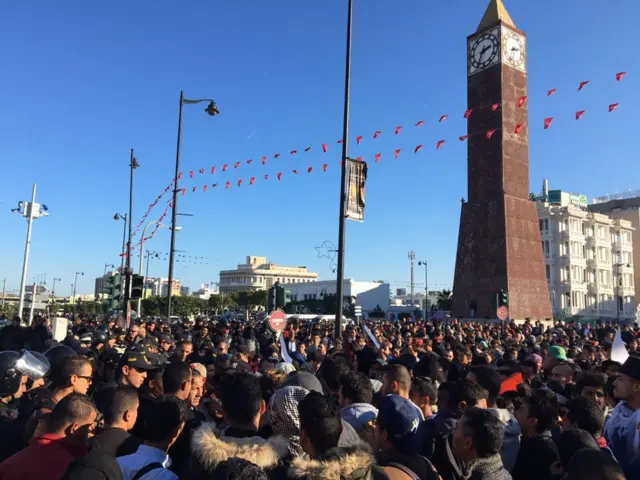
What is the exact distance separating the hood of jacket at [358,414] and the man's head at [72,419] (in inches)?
71.5


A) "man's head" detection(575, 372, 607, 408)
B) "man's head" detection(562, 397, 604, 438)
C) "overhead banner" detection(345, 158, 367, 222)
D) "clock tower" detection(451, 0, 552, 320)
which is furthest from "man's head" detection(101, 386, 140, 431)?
"clock tower" detection(451, 0, 552, 320)

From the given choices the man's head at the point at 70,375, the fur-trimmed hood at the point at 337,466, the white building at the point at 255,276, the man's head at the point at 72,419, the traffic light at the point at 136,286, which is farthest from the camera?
the white building at the point at 255,276

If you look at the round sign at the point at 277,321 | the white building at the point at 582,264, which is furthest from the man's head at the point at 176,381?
the white building at the point at 582,264

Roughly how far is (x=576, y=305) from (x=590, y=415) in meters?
67.1

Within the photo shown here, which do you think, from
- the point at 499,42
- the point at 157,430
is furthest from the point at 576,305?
the point at 157,430

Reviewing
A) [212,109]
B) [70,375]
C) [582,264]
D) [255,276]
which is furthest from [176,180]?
[255,276]

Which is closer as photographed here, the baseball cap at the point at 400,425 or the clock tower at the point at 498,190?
the baseball cap at the point at 400,425

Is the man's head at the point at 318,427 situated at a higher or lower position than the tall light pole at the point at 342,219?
lower

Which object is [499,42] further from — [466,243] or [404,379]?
[404,379]

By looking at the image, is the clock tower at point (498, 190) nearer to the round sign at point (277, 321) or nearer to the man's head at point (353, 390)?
the round sign at point (277, 321)

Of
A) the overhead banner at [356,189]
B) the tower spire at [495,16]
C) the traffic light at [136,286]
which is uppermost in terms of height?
the tower spire at [495,16]

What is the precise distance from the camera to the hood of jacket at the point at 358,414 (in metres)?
4.11

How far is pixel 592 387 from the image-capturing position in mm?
5816

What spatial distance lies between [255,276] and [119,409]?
166m
